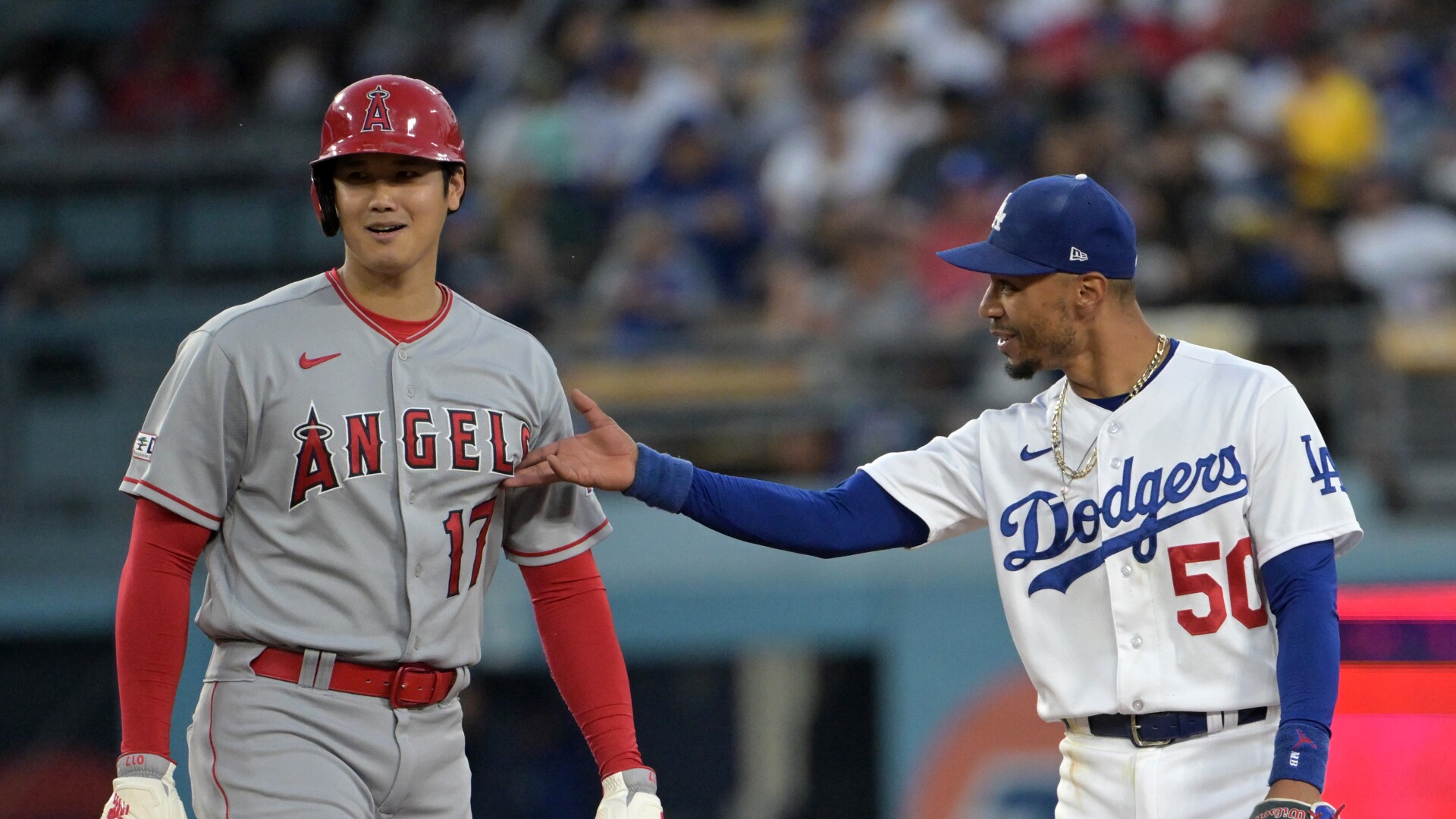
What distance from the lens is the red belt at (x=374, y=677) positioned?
299 centimetres

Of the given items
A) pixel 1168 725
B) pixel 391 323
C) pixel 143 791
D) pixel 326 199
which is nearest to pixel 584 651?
pixel 391 323

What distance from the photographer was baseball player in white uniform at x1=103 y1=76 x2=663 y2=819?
2.96 m

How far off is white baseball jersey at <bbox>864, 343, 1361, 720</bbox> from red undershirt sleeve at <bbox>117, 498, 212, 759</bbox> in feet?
4.73

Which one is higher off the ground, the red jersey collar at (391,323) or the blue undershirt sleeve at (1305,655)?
the red jersey collar at (391,323)

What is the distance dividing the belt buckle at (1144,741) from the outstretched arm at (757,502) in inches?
21.2

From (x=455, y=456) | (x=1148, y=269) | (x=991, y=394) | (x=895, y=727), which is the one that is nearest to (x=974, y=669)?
(x=895, y=727)

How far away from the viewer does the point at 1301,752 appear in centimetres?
293

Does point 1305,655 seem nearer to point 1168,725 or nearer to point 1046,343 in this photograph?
point 1168,725

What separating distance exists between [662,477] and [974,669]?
4.78m

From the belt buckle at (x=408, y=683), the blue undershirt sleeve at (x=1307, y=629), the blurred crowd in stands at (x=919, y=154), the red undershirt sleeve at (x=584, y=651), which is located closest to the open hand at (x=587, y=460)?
Result: the red undershirt sleeve at (x=584, y=651)

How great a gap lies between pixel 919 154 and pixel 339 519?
6.09 meters

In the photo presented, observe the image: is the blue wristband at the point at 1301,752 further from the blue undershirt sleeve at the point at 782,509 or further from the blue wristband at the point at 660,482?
the blue wristband at the point at 660,482

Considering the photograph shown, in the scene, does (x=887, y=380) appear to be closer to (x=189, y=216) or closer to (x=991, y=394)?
(x=991, y=394)

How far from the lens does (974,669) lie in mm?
7902
